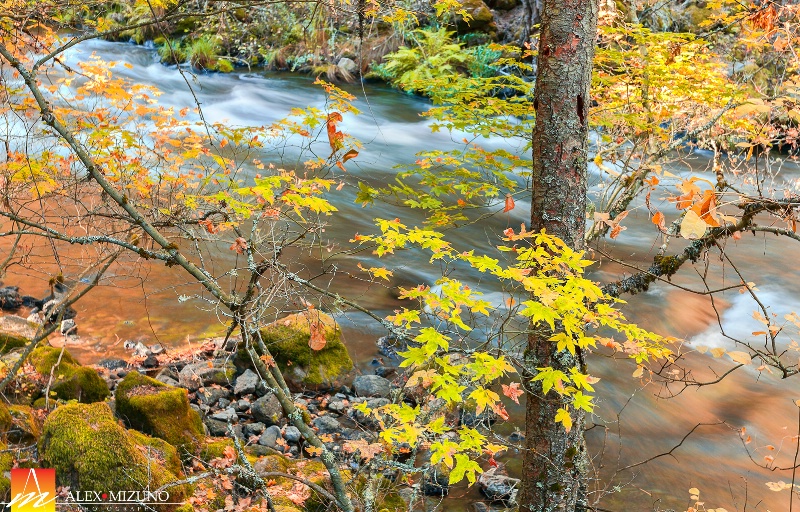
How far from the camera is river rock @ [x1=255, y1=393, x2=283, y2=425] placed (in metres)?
5.36

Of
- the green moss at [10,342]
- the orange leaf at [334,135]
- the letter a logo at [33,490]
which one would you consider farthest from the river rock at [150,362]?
the orange leaf at [334,135]

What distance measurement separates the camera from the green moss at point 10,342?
510 centimetres

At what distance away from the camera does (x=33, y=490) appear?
10.6ft

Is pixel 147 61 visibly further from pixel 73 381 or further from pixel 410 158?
pixel 73 381

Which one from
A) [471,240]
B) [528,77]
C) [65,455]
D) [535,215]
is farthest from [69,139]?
[528,77]

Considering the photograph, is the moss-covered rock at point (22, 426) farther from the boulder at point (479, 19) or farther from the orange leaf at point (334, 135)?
the boulder at point (479, 19)

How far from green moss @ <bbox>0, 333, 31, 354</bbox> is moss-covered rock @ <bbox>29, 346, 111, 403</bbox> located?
13.7 inches

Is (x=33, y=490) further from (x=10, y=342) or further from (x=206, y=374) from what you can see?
(x=206, y=374)

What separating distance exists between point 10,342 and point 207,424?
1948 mm

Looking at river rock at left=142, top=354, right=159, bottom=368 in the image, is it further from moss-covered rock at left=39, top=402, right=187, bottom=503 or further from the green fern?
the green fern

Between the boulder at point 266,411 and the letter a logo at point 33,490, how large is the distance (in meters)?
2.19

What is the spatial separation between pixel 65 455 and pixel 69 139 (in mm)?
1793

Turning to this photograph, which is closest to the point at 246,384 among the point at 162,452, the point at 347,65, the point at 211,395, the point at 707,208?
the point at 211,395

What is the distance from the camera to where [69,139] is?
289 centimetres
